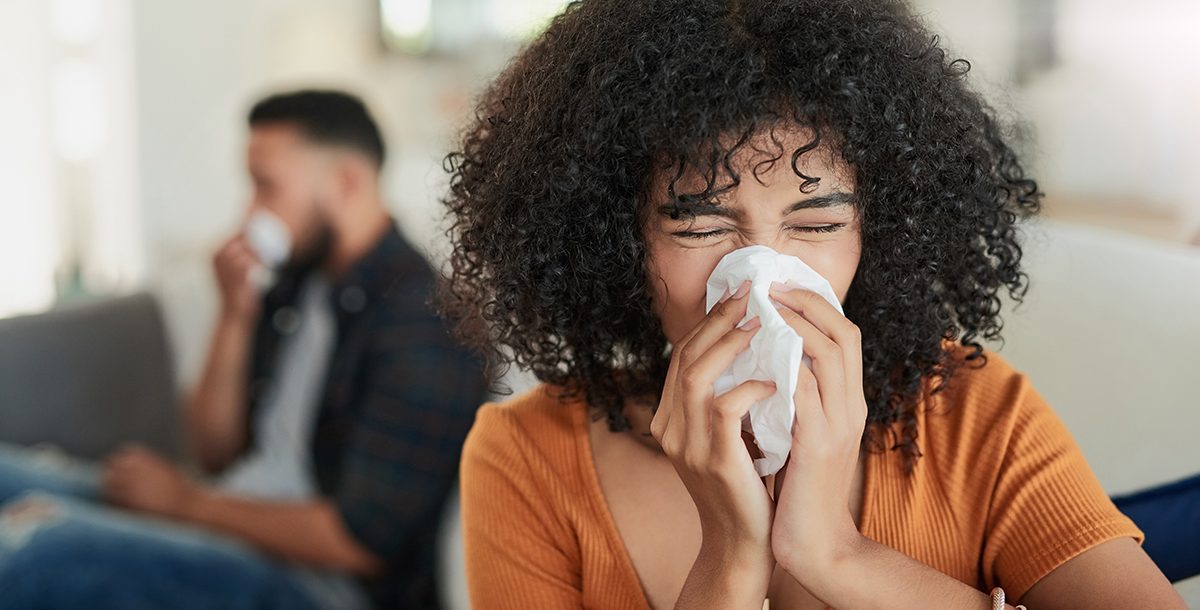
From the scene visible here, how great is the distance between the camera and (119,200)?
4.19m

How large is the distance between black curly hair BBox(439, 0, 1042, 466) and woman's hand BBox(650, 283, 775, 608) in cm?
11

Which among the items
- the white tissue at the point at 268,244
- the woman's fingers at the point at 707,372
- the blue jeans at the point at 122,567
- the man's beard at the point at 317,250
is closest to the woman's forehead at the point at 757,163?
the woman's fingers at the point at 707,372

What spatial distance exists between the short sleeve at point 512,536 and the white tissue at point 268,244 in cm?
139

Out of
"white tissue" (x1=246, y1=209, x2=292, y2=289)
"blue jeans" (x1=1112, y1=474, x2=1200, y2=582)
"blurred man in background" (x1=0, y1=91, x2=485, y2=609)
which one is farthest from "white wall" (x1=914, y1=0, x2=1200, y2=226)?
"white tissue" (x1=246, y1=209, x2=292, y2=289)

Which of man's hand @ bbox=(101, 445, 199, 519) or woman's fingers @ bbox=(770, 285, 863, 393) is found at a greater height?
woman's fingers @ bbox=(770, 285, 863, 393)

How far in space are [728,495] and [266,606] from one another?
4.25 feet

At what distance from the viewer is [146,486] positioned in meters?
2.19

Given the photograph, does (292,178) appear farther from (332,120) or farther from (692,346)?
(692,346)

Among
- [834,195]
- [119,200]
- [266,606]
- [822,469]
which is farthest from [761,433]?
[119,200]

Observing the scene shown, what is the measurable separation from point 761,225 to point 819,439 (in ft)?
0.54

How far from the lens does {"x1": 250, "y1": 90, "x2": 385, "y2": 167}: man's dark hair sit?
7.66ft

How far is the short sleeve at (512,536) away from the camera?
1.01m

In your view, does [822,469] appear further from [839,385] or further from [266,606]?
[266,606]

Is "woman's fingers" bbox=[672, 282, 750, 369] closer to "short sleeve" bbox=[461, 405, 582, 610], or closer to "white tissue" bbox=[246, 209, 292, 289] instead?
"short sleeve" bbox=[461, 405, 582, 610]
